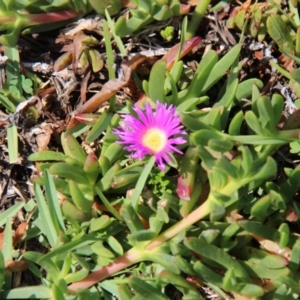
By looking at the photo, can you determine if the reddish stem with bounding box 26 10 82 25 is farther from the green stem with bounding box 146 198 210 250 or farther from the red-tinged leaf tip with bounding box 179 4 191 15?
the green stem with bounding box 146 198 210 250

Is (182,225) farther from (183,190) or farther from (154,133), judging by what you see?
(154,133)

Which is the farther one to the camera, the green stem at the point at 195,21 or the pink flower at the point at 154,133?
the green stem at the point at 195,21

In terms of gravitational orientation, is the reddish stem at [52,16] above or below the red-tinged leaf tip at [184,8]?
above

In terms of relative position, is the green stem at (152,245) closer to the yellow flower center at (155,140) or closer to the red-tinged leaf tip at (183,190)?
the red-tinged leaf tip at (183,190)

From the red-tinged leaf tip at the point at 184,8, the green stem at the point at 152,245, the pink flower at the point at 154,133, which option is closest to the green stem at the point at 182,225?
the green stem at the point at 152,245

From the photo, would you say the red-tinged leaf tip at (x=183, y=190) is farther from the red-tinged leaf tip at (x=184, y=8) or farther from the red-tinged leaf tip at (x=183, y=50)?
the red-tinged leaf tip at (x=184, y=8)

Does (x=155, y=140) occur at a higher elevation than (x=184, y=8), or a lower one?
lower

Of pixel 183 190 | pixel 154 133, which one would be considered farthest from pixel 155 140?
pixel 183 190

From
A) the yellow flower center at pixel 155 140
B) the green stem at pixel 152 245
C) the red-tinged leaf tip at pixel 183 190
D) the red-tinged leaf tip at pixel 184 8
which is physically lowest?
the green stem at pixel 152 245
